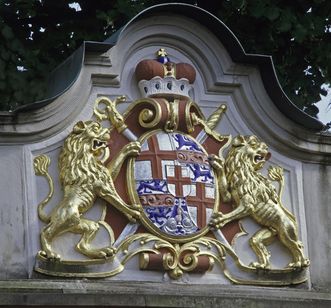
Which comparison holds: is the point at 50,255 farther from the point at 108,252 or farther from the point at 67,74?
the point at 67,74

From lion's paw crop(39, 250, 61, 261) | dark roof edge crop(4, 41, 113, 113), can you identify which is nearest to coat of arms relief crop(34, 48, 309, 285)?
lion's paw crop(39, 250, 61, 261)

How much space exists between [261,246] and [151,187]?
0.79 metres

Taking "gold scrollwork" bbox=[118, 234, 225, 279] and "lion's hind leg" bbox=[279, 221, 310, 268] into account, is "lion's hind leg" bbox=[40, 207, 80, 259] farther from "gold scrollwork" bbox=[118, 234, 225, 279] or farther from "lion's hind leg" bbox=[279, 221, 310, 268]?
"lion's hind leg" bbox=[279, 221, 310, 268]

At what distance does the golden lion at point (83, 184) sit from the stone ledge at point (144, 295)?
210 mm

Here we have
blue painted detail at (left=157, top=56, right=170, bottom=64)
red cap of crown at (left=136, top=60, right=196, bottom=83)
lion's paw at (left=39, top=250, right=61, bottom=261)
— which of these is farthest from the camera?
blue painted detail at (left=157, top=56, right=170, bottom=64)

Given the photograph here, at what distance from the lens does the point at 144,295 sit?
990 centimetres

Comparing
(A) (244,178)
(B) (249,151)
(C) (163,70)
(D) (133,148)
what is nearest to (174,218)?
(D) (133,148)

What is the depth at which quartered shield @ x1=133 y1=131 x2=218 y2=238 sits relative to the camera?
10242mm

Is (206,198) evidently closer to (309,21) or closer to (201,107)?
(201,107)

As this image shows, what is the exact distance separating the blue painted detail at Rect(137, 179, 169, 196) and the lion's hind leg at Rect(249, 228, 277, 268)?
659mm

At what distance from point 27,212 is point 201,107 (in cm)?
135

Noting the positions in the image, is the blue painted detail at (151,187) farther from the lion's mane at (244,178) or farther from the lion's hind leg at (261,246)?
the lion's hind leg at (261,246)

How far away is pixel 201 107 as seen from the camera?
1067cm

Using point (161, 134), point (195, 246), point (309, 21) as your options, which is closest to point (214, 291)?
point (195, 246)
